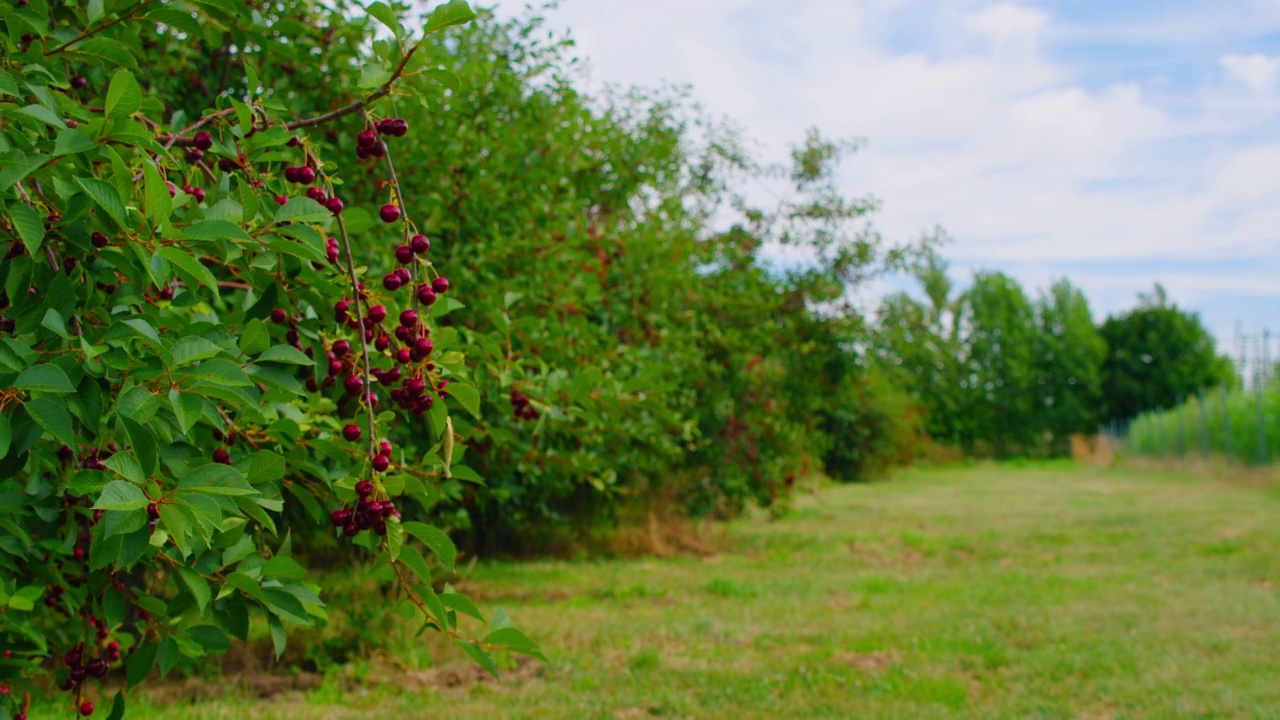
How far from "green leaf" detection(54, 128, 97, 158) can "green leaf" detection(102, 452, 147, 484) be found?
0.47m

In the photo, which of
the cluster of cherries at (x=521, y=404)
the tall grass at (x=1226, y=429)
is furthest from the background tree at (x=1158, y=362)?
the cluster of cherries at (x=521, y=404)

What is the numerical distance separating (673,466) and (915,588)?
2952 millimetres

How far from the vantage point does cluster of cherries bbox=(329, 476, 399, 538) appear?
1703 millimetres

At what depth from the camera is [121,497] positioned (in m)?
1.36

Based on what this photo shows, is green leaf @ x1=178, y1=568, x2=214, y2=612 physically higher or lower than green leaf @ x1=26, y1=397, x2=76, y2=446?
lower

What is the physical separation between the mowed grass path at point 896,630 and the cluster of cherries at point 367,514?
2.71 metres

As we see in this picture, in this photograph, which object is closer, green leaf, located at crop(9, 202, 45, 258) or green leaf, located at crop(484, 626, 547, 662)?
green leaf, located at crop(9, 202, 45, 258)

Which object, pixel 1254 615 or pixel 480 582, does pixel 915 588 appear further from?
pixel 480 582

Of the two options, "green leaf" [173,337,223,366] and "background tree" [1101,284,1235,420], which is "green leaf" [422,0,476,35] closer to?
"green leaf" [173,337,223,366]

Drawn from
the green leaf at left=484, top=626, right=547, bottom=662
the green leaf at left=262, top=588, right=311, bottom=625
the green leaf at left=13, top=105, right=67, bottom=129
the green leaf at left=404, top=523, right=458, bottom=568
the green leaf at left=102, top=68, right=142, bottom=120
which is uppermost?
the green leaf at left=102, top=68, right=142, bottom=120

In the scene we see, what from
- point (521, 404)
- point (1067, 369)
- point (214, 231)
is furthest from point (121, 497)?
point (1067, 369)

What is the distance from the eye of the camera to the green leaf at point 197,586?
5.78ft

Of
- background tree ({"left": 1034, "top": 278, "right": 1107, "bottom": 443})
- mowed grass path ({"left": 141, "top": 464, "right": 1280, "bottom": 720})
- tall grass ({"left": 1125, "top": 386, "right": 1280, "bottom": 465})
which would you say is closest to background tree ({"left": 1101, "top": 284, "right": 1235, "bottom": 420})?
background tree ({"left": 1034, "top": 278, "right": 1107, "bottom": 443})

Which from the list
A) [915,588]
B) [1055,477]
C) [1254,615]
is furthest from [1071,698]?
[1055,477]
